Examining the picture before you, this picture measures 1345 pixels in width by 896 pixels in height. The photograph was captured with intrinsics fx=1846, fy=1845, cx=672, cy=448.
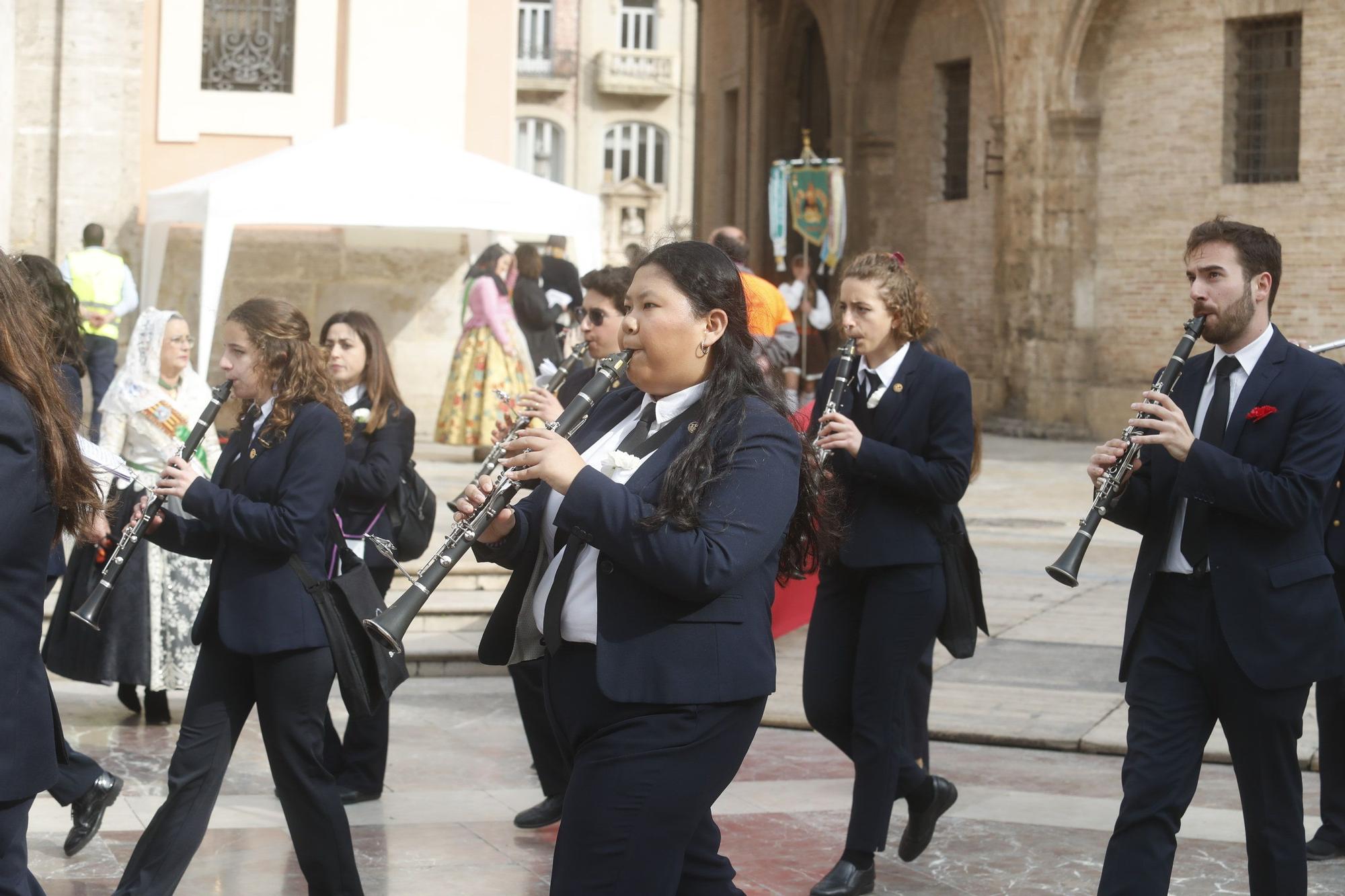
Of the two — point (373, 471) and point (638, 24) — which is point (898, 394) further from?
point (638, 24)

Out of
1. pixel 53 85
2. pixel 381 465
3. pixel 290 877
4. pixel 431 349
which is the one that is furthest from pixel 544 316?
pixel 290 877

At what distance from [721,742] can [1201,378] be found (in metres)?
1.98

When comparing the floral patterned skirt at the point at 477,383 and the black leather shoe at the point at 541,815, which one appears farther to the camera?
the floral patterned skirt at the point at 477,383

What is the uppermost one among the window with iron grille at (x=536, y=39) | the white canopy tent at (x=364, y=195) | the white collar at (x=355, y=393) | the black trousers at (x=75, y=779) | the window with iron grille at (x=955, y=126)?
the window with iron grille at (x=536, y=39)

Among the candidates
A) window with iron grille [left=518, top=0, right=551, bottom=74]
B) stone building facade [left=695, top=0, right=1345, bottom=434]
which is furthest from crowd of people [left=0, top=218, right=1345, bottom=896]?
window with iron grille [left=518, top=0, right=551, bottom=74]

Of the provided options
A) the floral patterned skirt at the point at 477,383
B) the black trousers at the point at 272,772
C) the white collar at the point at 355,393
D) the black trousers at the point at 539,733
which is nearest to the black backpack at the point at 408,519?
the white collar at the point at 355,393

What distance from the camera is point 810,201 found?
23.7 metres

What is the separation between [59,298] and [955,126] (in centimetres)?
2149

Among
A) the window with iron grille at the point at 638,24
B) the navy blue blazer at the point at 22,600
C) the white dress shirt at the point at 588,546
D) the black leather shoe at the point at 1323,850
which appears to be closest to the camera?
the navy blue blazer at the point at 22,600

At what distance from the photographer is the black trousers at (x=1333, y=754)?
6160mm

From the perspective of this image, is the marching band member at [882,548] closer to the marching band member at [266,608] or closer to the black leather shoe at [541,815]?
the black leather shoe at [541,815]

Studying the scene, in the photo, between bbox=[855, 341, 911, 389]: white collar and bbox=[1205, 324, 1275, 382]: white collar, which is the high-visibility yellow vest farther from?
bbox=[1205, 324, 1275, 382]: white collar

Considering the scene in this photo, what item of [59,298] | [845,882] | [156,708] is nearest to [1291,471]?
[845,882]

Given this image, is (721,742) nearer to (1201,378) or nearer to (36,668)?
(36,668)
